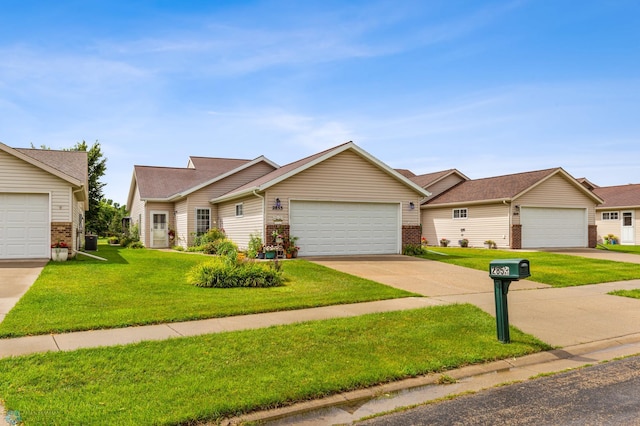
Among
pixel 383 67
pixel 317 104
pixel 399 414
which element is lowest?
pixel 399 414

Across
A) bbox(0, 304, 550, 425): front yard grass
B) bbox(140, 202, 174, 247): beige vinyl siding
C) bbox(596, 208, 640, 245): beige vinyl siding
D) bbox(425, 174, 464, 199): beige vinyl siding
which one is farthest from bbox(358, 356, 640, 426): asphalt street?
bbox(596, 208, 640, 245): beige vinyl siding

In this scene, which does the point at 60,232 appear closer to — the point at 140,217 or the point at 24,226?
the point at 24,226

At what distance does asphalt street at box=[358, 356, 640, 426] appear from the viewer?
4.18 m

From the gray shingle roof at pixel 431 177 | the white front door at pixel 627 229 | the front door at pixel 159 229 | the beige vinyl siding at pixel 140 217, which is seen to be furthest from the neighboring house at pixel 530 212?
the beige vinyl siding at pixel 140 217

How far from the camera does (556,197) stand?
86.3ft

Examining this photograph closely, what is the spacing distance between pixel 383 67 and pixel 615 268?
1099cm

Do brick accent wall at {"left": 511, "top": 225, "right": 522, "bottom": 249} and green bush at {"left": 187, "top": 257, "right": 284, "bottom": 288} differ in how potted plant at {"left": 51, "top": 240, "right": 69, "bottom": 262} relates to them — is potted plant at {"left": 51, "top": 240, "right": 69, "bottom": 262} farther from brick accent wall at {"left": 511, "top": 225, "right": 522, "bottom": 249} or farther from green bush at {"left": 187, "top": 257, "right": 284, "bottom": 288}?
brick accent wall at {"left": 511, "top": 225, "right": 522, "bottom": 249}

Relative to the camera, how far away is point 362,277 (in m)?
13.3

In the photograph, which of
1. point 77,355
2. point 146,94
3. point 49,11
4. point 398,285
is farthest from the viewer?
point 146,94

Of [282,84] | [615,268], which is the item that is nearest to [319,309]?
[282,84]

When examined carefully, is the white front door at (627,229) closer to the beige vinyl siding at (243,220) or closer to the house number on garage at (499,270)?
the beige vinyl siding at (243,220)

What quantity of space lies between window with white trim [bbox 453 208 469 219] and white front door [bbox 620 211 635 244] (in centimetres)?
1299

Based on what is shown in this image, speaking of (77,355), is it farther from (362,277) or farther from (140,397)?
(362,277)

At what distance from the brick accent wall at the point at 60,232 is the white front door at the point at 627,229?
34.6 meters
